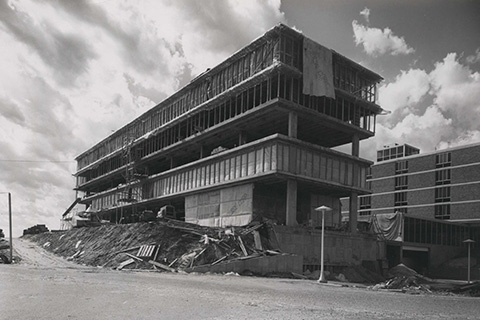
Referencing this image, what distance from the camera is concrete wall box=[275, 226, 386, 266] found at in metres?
36.1

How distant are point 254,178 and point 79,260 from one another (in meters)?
16.5

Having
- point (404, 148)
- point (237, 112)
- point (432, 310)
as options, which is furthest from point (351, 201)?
point (404, 148)

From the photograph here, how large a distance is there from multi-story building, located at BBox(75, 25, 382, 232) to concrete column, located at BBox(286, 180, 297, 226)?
0.29 ft

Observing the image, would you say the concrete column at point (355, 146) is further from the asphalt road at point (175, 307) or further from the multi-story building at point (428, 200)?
the asphalt road at point (175, 307)

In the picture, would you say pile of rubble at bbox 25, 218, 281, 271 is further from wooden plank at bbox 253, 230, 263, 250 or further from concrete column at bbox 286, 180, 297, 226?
concrete column at bbox 286, 180, 297, 226

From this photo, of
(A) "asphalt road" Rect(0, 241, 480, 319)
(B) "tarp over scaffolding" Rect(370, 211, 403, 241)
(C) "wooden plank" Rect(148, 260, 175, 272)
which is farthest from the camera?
(B) "tarp over scaffolding" Rect(370, 211, 403, 241)

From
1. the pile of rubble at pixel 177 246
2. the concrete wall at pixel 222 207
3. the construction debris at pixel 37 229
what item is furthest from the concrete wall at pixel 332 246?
the construction debris at pixel 37 229

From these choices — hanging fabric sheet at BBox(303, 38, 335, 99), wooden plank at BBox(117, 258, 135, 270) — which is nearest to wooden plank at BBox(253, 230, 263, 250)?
wooden plank at BBox(117, 258, 135, 270)

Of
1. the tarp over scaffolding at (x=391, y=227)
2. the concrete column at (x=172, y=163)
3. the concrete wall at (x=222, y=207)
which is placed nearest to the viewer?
the concrete wall at (x=222, y=207)

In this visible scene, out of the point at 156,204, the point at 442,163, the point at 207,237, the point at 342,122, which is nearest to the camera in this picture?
the point at 207,237

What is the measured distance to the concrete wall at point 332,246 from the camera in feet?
118

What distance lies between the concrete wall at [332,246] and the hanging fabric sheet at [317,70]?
42.8 feet

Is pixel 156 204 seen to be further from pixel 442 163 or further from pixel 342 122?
pixel 442 163

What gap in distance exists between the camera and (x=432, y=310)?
12.4 m
